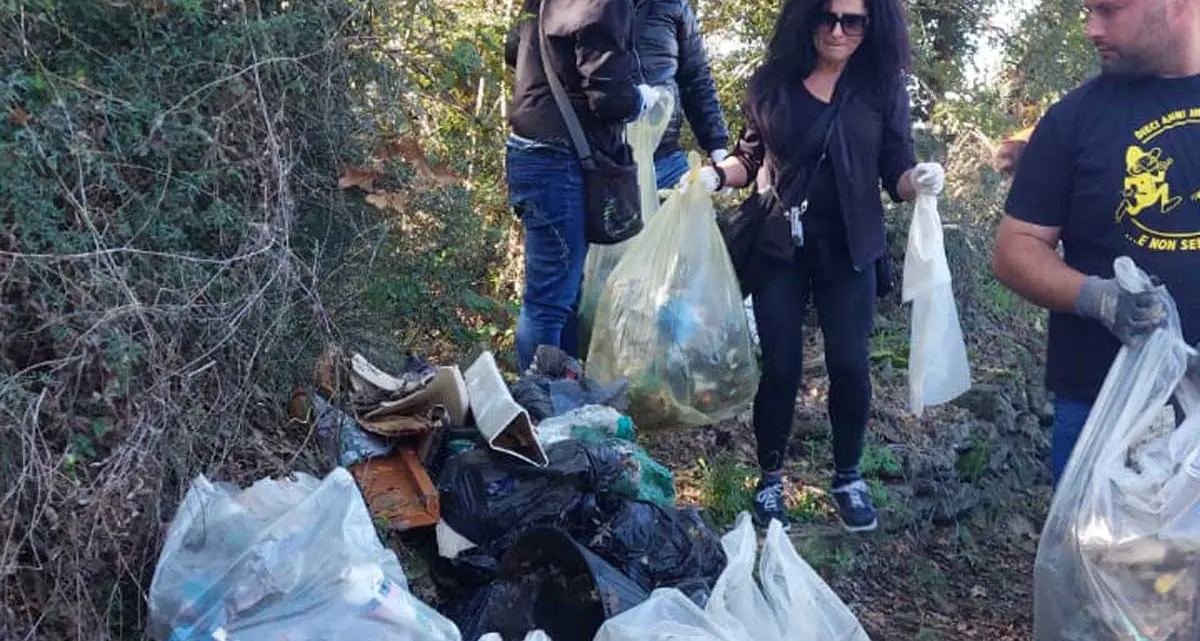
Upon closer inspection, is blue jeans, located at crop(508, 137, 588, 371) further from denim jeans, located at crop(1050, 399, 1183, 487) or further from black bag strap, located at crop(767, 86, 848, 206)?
denim jeans, located at crop(1050, 399, 1183, 487)

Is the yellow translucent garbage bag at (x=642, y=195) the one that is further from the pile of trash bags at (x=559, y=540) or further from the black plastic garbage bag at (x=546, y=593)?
the black plastic garbage bag at (x=546, y=593)

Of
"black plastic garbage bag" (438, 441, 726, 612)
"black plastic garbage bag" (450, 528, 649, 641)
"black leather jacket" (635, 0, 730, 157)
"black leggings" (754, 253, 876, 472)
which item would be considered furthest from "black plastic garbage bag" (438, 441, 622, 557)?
"black leather jacket" (635, 0, 730, 157)

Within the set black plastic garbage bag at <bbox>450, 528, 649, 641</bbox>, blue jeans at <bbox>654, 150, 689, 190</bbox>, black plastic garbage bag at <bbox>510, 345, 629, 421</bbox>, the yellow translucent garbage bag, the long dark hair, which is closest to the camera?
black plastic garbage bag at <bbox>450, 528, 649, 641</bbox>

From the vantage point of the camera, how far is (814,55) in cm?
387

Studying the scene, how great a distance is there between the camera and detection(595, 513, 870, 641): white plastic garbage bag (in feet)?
8.93

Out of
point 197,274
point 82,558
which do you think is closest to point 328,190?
point 197,274

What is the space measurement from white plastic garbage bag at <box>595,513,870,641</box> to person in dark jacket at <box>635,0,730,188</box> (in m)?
2.05

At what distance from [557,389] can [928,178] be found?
47.4 inches

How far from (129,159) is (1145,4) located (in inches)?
85.4

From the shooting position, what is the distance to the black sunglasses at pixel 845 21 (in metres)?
3.77

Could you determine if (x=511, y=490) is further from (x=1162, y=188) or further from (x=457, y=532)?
(x=1162, y=188)

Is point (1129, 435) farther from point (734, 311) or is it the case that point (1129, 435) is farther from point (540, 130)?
point (540, 130)

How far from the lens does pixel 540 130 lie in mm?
3955

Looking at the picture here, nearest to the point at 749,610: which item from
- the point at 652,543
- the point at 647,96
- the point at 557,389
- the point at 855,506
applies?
the point at 652,543
